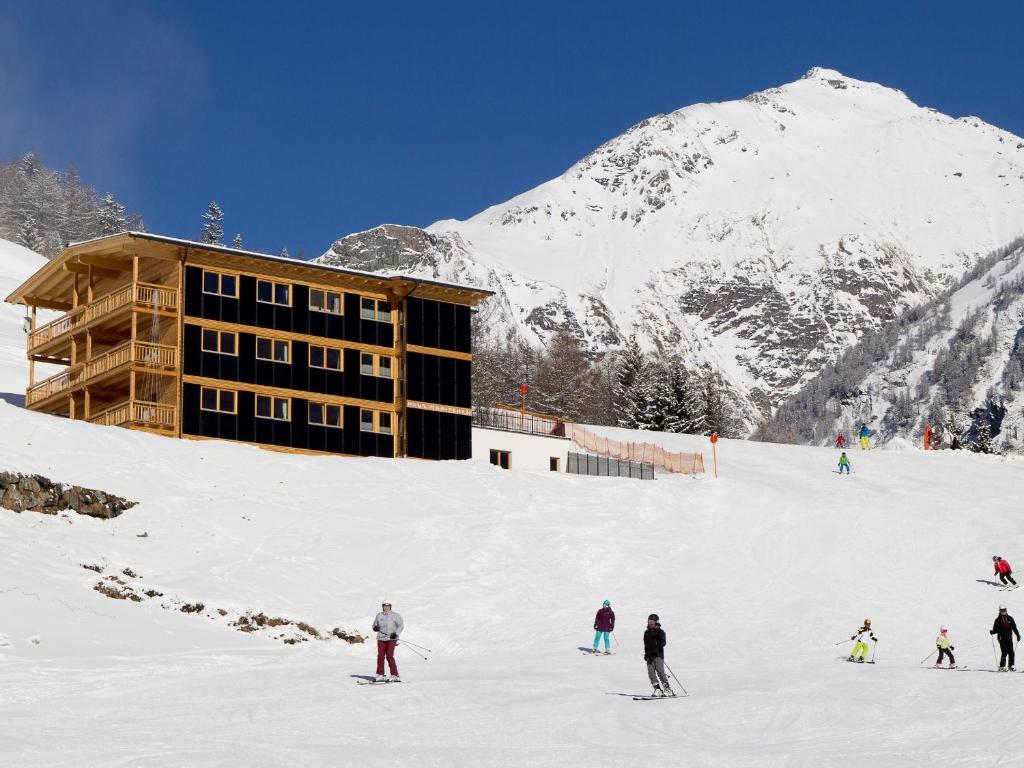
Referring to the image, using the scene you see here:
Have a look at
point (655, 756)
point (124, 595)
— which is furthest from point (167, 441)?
point (655, 756)

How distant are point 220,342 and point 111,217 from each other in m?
123

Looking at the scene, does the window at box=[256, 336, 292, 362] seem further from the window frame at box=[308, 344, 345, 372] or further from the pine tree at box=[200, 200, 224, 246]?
the pine tree at box=[200, 200, 224, 246]

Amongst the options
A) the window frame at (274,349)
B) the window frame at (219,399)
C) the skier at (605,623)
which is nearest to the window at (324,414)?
the window frame at (274,349)

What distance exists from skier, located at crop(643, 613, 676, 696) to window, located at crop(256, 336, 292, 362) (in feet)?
111

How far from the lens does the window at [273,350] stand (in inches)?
2347

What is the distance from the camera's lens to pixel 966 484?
69062mm

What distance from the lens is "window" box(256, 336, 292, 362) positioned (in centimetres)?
5962

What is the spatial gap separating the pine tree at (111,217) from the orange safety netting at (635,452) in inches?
4129

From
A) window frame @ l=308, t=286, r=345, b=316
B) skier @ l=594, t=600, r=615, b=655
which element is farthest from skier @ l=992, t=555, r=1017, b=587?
window frame @ l=308, t=286, r=345, b=316

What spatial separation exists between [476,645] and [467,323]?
28.0 metres

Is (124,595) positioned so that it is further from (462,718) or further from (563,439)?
(563,439)

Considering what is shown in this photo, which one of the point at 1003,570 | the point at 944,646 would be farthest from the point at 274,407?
the point at 944,646

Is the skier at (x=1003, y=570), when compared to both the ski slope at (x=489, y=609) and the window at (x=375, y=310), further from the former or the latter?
the window at (x=375, y=310)

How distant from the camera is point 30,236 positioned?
16475 cm
